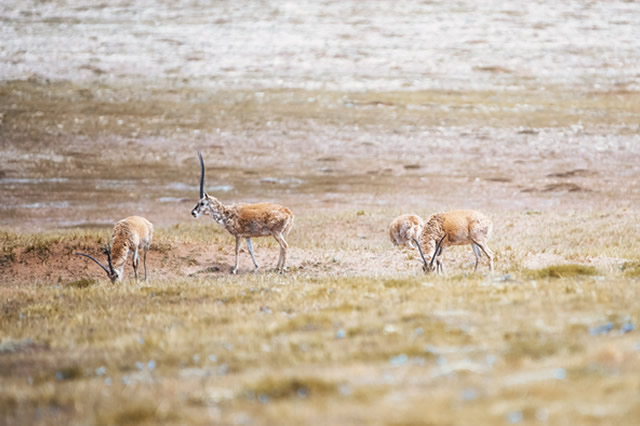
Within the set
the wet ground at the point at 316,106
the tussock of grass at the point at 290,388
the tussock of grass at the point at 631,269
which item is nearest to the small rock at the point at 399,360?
the tussock of grass at the point at 290,388

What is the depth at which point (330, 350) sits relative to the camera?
29.6ft

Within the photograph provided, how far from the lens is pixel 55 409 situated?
7.20 meters

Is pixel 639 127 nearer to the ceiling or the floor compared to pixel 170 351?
nearer to the floor

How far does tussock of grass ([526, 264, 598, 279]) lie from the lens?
583 inches

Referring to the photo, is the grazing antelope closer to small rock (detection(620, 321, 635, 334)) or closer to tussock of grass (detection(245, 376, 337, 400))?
small rock (detection(620, 321, 635, 334))

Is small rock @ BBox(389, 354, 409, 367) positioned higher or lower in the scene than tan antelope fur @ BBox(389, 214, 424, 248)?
higher

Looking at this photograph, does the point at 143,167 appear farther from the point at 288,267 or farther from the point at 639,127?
the point at 639,127

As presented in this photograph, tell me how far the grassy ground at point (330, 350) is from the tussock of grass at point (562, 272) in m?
0.04

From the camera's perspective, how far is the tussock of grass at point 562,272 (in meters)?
14.8

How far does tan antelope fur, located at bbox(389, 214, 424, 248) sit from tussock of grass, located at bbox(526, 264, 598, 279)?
29.1 ft

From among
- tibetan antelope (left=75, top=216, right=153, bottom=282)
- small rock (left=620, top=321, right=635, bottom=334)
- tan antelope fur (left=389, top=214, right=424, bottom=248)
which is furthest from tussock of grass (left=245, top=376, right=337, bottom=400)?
tan antelope fur (left=389, top=214, right=424, bottom=248)

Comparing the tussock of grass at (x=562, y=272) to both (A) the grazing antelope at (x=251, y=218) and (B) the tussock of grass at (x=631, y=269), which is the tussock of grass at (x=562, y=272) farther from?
(A) the grazing antelope at (x=251, y=218)

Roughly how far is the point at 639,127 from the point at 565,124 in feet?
18.1

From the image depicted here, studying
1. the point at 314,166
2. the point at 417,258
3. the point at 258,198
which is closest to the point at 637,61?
the point at 314,166
